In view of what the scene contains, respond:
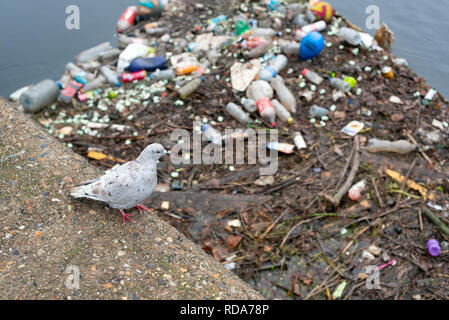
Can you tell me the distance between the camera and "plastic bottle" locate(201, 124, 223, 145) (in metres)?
5.06

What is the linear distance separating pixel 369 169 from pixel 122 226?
→ 321 cm

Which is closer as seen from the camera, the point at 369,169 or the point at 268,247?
the point at 268,247

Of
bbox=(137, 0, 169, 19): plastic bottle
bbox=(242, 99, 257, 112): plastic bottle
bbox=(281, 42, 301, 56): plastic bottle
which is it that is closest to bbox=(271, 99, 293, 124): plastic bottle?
bbox=(242, 99, 257, 112): plastic bottle

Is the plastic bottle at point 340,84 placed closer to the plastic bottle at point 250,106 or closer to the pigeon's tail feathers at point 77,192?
the plastic bottle at point 250,106

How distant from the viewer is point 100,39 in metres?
6.77

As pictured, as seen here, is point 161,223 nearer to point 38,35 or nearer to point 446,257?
point 446,257

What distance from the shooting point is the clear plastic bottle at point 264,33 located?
6.85 metres

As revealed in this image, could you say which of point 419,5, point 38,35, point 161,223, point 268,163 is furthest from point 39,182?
point 419,5

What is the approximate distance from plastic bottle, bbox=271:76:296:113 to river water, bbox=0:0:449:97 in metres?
2.41

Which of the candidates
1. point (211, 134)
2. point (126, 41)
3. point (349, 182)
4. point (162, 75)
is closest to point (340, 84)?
point (349, 182)

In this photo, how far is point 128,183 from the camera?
2.57 meters

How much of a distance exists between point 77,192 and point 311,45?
15.2 ft

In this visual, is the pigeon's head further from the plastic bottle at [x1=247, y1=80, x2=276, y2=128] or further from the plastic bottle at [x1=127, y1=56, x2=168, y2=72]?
the plastic bottle at [x1=127, y1=56, x2=168, y2=72]

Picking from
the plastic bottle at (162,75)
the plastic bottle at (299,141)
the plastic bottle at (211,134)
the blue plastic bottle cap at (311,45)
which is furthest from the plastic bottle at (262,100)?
the plastic bottle at (162,75)
